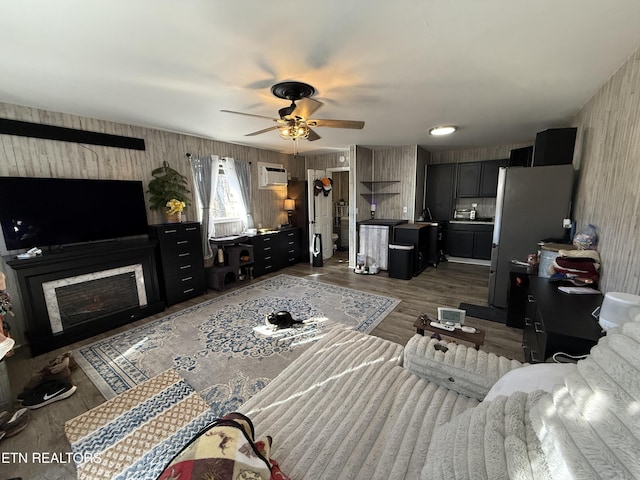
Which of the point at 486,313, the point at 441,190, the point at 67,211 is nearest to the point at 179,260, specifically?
the point at 67,211

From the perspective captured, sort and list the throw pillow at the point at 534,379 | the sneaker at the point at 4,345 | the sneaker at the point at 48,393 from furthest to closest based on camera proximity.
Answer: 1. the sneaker at the point at 48,393
2. the sneaker at the point at 4,345
3. the throw pillow at the point at 534,379

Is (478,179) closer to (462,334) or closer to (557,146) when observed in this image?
(557,146)

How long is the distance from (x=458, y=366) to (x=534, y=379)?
398 mm

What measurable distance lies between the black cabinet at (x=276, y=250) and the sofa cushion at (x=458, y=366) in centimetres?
375

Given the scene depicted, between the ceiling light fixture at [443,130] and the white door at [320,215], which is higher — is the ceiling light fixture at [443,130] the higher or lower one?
the higher one

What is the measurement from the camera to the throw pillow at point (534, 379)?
2.98 ft

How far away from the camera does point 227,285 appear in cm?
431

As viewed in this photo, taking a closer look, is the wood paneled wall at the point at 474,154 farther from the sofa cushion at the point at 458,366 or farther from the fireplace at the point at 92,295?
the fireplace at the point at 92,295

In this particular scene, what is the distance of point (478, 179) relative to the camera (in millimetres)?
→ 5230

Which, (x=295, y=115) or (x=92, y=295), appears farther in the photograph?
(x=92, y=295)

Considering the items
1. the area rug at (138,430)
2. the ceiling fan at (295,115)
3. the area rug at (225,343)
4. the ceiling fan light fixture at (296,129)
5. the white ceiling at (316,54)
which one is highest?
the white ceiling at (316,54)

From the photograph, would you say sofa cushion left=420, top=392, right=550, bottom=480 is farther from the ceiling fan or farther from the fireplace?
the fireplace

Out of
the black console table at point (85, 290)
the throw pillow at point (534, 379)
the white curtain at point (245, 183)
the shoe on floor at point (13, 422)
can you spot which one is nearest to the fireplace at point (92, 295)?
the black console table at point (85, 290)

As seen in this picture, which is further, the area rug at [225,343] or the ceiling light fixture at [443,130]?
the ceiling light fixture at [443,130]
